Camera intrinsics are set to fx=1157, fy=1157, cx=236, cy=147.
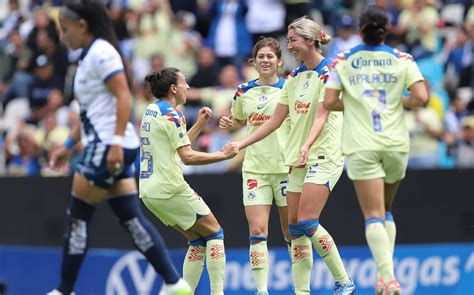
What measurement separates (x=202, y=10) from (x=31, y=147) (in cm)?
397

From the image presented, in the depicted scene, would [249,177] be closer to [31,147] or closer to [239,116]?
[239,116]

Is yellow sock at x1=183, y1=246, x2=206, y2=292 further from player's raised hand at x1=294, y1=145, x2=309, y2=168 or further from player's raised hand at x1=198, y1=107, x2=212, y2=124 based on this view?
player's raised hand at x1=294, y1=145, x2=309, y2=168

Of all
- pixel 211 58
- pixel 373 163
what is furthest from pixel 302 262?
pixel 211 58

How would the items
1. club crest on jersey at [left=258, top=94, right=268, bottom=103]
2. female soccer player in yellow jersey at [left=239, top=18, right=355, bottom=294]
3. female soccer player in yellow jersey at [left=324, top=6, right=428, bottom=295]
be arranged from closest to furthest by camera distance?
female soccer player in yellow jersey at [left=324, top=6, right=428, bottom=295]
female soccer player in yellow jersey at [left=239, top=18, right=355, bottom=294]
club crest on jersey at [left=258, top=94, right=268, bottom=103]

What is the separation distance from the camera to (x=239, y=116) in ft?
38.1

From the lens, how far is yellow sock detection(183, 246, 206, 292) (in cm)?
1096

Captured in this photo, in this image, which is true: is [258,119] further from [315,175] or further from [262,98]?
[315,175]

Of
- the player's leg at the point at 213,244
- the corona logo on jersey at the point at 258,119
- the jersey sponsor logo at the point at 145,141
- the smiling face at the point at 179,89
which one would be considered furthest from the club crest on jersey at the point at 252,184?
the jersey sponsor logo at the point at 145,141

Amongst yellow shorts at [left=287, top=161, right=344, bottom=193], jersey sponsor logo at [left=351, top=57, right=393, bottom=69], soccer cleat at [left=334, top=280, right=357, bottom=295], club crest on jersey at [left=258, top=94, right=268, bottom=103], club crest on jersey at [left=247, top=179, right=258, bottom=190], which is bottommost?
soccer cleat at [left=334, top=280, right=357, bottom=295]

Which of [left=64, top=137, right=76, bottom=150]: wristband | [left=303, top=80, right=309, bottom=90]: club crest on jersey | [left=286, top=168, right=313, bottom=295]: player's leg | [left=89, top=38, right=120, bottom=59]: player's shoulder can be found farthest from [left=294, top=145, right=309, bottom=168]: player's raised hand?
[left=64, top=137, right=76, bottom=150]: wristband

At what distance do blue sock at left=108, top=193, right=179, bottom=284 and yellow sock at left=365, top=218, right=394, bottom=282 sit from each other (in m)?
1.70

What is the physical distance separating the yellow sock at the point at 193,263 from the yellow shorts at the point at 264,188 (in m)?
0.71

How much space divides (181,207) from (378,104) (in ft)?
6.75

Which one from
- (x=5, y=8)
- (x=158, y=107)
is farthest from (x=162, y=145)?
(x=5, y=8)
